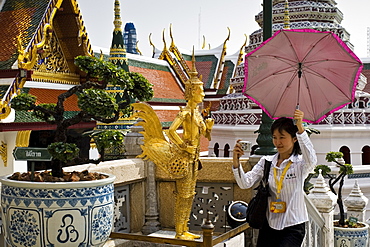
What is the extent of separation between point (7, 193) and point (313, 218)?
3203mm

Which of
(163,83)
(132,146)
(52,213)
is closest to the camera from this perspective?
(52,213)

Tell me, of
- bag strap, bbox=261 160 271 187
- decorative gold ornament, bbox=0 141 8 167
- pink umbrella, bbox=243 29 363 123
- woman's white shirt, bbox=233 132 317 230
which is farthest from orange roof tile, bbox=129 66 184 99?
woman's white shirt, bbox=233 132 317 230

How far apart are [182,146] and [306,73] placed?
4.48 ft

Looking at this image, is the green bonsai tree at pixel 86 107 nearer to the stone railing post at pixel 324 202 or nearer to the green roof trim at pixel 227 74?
the stone railing post at pixel 324 202

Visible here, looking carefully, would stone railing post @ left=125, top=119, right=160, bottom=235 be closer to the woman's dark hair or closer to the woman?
the woman

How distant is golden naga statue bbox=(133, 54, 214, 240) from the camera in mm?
5359

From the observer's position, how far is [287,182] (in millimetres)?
3941

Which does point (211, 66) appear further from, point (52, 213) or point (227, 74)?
point (52, 213)

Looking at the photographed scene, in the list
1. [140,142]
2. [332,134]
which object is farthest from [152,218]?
[332,134]

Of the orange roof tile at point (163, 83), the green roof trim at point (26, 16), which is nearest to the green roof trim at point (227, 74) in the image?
the orange roof tile at point (163, 83)

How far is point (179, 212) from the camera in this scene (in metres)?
5.46

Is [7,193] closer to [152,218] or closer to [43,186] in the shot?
[43,186]

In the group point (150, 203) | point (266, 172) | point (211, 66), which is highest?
point (211, 66)

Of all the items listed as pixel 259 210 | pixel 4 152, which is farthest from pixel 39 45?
pixel 259 210
